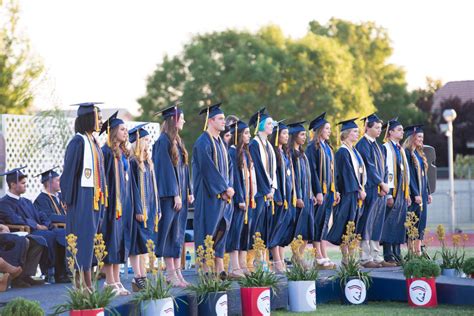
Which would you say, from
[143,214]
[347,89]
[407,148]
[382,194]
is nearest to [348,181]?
[382,194]

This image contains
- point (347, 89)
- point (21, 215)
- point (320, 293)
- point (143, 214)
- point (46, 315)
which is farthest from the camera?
point (347, 89)

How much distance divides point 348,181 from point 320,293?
2.46 meters

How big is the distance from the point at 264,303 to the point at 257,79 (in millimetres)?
33164

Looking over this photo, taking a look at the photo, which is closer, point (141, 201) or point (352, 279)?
point (141, 201)

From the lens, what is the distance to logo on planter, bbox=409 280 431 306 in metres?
11.7

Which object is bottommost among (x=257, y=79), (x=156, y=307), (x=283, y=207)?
(x=156, y=307)

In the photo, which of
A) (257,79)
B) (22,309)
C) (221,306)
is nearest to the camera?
(22,309)

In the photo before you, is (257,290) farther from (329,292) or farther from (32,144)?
(32,144)

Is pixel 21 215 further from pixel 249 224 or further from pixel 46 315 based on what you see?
pixel 46 315

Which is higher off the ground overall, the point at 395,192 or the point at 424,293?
the point at 395,192

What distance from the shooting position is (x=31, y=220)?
13883mm

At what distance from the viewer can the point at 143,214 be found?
37.4ft

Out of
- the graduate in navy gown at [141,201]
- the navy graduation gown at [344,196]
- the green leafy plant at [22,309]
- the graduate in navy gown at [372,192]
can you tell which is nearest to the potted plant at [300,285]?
the graduate in navy gown at [141,201]

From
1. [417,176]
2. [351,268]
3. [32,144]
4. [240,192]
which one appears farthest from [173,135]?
[32,144]
